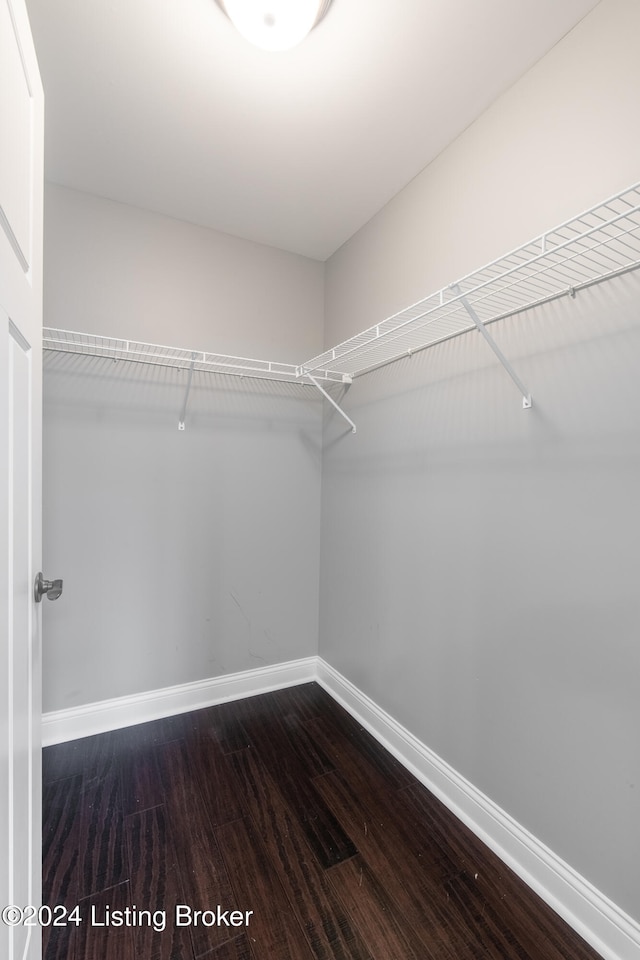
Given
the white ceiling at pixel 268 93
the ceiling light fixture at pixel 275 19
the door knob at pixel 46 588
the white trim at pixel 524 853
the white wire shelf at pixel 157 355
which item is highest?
the white ceiling at pixel 268 93

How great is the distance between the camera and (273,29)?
3.63 ft

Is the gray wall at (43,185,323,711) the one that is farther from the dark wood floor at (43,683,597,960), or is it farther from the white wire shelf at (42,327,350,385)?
the dark wood floor at (43,683,597,960)

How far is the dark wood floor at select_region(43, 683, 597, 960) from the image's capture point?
110cm

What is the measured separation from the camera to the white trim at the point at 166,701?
187 centimetres

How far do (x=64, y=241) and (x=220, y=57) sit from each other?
3.41 ft

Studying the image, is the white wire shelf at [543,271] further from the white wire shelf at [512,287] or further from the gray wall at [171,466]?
the gray wall at [171,466]

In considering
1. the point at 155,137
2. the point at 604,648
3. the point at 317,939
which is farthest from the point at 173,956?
the point at 155,137

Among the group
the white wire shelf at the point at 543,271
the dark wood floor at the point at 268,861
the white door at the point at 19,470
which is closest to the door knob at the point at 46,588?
the white door at the point at 19,470

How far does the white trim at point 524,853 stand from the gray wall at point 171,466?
2.87 ft

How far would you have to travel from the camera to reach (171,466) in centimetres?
208

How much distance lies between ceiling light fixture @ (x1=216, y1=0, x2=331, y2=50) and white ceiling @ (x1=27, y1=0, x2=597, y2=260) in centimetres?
8

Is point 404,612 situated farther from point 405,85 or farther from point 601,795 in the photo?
point 405,85

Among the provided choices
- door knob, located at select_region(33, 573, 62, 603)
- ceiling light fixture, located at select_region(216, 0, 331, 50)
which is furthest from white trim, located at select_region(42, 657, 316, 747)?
ceiling light fixture, located at select_region(216, 0, 331, 50)

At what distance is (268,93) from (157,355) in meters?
1.01
